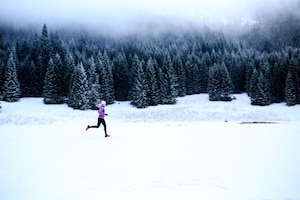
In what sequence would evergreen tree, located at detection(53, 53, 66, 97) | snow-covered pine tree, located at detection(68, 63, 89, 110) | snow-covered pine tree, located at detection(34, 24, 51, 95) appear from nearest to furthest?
snow-covered pine tree, located at detection(68, 63, 89, 110) → evergreen tree, located at detection(53, 53, 66, 97) → snow-covered pine tree, located at detection(34, 24, 51, 95)

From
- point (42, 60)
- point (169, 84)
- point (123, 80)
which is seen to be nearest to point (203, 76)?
point (169, 84)

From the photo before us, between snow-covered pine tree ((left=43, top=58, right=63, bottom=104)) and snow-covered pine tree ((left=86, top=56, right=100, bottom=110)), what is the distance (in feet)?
27.3

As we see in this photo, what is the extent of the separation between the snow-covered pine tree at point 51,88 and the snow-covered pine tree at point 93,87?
832 centimetres

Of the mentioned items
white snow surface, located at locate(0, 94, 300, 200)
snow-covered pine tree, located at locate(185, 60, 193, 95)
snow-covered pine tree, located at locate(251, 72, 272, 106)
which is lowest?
white snow surface, located at locate(0, 94, 300, 200)

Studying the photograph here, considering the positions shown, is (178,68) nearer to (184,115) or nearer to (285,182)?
(184,115)

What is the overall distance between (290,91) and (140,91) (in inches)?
1310

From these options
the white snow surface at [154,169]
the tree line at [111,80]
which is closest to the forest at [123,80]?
the tree line at [111,80]

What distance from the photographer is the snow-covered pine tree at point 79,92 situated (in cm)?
5491

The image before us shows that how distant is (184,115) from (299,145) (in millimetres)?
34996

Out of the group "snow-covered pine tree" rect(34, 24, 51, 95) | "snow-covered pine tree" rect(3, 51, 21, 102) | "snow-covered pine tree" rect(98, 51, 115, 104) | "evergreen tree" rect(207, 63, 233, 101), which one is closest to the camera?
"snow-covered pine tree" rect(3, 51, 21, 102)

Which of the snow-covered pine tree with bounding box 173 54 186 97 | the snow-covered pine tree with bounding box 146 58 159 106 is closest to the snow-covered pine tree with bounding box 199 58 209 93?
the snow-covered pine tree with bounding box 173 54 186 97

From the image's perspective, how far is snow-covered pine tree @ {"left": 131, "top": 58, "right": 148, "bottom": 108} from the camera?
60094 mm

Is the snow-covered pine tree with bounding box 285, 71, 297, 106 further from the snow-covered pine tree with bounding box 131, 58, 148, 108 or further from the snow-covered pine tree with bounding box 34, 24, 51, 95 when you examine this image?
the snow-covered pine tree with bounding box 34, 24, 51, 95

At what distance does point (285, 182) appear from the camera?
623 cm
